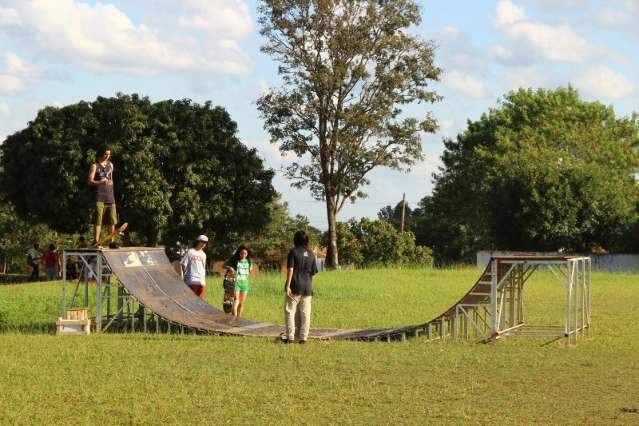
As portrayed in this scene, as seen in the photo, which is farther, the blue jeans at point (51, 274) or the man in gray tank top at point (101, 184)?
the blue jeans at point (51, 274)

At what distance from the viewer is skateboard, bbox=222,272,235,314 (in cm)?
1928

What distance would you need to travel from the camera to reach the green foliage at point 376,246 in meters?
49.6

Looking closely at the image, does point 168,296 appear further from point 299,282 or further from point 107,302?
point 299,282

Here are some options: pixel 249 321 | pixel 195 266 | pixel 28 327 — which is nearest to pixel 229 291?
pixel 195 266

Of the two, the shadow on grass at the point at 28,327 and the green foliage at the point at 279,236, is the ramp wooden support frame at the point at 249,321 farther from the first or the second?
the green foliage at the point at 279,236

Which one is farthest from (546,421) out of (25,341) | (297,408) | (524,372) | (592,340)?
(25,341)

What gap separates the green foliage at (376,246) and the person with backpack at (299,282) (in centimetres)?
3335

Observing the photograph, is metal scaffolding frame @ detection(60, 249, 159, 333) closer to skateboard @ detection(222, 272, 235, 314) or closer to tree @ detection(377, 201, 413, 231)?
skateboard @ detection(222, 272, 235, 314)

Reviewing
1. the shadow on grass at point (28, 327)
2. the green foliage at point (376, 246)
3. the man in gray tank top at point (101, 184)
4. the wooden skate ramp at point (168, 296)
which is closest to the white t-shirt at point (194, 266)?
the wooden skate ramp at point (168, 296)

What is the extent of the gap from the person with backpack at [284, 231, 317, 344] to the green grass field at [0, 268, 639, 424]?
51 centimetres

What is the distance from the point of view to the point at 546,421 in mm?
9852

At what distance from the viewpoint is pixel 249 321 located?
1883 cm

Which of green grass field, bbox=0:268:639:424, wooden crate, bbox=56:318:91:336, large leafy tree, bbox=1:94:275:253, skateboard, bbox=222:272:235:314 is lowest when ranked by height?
green grass field, bbox=0:268:639:424

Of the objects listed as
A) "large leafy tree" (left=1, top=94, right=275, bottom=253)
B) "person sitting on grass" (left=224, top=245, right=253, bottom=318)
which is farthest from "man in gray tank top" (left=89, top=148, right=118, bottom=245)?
"large leafy tree" (left=1, top=94, right=275, bottom=253)
